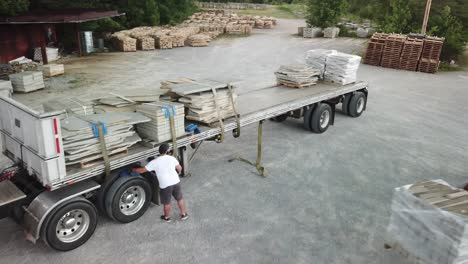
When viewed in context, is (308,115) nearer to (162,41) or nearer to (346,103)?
(346,103)

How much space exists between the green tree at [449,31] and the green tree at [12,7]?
2422cm

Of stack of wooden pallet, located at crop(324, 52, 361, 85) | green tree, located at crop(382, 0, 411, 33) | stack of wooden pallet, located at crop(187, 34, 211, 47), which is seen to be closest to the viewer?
stack of wooden pallet, located at crop(324, 52, 361, 85)

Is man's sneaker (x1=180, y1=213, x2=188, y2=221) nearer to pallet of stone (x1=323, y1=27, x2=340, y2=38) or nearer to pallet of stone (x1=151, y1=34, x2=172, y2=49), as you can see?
pallet of stone (x1=151, y1=34, x2=172, y2=49)

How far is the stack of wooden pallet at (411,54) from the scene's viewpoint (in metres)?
23.1

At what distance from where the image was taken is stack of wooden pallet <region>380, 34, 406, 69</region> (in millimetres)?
23672

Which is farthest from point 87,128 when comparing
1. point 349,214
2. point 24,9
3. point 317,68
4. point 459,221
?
point 24,9

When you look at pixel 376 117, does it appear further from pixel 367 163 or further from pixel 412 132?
pixel 367 163

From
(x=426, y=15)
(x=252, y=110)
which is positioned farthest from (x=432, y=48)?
(x=252, y=110)

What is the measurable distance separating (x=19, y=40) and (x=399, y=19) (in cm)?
2374

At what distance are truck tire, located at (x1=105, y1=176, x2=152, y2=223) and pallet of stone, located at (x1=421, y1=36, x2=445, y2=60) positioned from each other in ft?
69.1

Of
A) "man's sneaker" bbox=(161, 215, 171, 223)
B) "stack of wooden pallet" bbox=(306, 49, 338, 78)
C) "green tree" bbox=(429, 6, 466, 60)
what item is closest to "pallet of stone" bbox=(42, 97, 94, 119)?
"man's sneaker" bbox=(161, 215, 171, 223)

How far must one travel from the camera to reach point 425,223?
5.55m

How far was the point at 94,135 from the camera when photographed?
6527 mm

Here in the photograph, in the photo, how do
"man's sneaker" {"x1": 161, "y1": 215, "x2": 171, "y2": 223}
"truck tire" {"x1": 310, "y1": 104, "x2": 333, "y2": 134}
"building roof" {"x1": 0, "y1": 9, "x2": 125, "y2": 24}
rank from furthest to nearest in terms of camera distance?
"building roof" {"x1": 0, "y1": 9, "x2": 125, "y2": 24}
"truck tire" {"x1": 310, "y1": 104, "x2": 333, "y2": 134}
"man's sneaker" {"x1": 161, "y1": 215, "x2": 171, "y2": 223}
